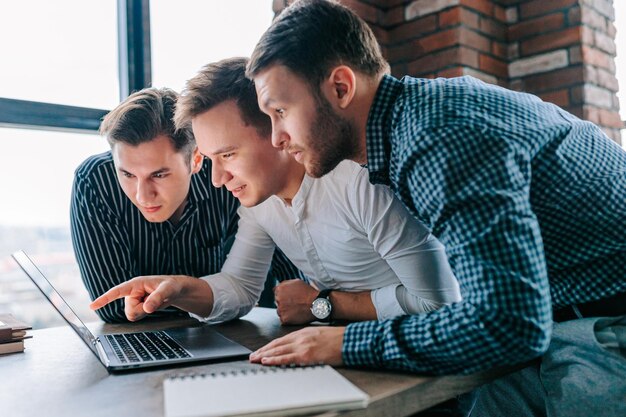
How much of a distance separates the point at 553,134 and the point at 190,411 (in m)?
0.70

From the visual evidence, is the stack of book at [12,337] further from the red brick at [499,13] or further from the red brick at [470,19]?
the red brick at [499,13]

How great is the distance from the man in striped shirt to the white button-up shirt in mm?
187

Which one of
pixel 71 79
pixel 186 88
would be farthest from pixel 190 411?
pixel 71 79

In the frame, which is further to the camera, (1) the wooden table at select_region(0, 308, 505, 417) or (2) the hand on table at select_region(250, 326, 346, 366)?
(2) the hand on table at select_region(250, 326, 346, 366)

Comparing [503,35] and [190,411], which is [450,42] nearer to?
[503,35]

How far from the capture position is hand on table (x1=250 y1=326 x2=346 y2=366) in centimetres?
90

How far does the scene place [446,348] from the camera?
84 cm

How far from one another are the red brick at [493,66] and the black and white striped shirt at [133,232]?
1.42m

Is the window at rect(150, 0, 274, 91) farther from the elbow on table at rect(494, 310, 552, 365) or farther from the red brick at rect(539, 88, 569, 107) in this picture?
the elbow on table at rect(494, 310, 552, 365)

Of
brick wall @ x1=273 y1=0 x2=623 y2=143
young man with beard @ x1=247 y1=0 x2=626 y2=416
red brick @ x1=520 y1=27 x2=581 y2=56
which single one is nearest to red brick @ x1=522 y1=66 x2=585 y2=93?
brick wall @ x1=273 y1=0 x2=623 y2=143

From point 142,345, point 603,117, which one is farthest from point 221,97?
point 603,117

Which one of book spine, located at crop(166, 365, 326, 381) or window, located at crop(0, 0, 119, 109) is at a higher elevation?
window, located at crop(0, 0, 119, 109)

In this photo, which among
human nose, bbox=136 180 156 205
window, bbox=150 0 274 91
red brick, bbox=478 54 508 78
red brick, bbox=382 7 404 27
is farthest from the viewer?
red brick, bbox=382 7 404 27

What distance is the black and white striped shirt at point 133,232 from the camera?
160 centimetres
